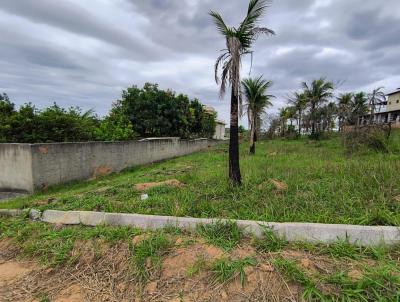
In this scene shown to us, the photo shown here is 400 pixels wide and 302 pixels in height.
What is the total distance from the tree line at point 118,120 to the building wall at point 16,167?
2.13 m

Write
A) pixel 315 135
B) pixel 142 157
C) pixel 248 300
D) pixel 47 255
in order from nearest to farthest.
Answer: pixel 248 300
pixel 47 255
pixel 142 157
pixel 315 135

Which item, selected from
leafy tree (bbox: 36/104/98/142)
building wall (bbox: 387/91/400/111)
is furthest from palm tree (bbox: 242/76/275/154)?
building wall (bbox: 387/91/400/111)

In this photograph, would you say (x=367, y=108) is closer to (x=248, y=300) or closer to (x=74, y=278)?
(x=248, y=300)

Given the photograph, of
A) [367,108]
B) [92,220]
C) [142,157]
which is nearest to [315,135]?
[367,108]

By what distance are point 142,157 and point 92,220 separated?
9402 millimetres

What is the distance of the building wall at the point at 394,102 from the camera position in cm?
3038

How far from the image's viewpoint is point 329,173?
5367mm

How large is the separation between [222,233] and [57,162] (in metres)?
6.59

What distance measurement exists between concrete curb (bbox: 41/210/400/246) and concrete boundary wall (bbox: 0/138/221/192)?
4347 mm

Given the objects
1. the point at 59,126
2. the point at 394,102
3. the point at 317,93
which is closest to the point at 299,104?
the point at 317,93

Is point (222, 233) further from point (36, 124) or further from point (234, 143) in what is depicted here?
point (36, 124)

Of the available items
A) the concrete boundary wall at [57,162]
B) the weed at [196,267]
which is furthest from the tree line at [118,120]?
the weed at [196,267]

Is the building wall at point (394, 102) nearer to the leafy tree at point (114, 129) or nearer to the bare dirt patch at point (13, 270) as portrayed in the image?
the leafy tree at point (114, 129)

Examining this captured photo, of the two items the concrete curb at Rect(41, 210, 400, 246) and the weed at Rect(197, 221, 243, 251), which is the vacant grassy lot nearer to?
the concrete curb at Rect(41, 210, 400, 246)
